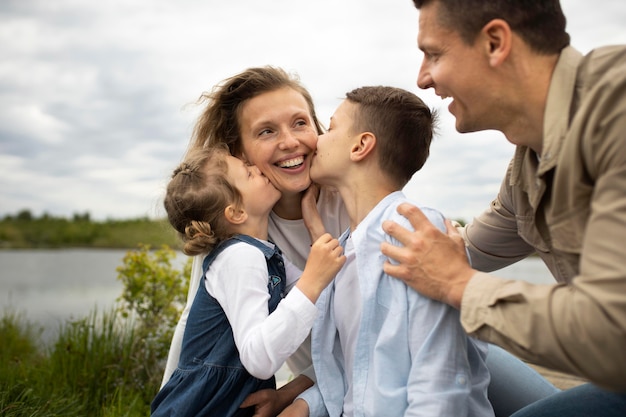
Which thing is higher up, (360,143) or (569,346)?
(360,143)

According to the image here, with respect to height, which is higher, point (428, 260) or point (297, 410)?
point (428, 260)

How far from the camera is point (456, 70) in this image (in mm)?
2100

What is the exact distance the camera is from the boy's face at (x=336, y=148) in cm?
254

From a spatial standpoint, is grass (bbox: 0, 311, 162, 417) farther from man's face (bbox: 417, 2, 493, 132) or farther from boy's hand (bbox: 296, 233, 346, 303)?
man's face (bbox: 417, 2, 493, 132)

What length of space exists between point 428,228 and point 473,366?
611 millimetres

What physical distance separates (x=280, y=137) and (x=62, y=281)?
15.8 m

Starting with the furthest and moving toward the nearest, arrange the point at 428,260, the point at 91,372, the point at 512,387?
the point at 91,372, the point at 512,387, the point at 428,260

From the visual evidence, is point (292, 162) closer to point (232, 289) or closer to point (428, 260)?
point (232, 289)

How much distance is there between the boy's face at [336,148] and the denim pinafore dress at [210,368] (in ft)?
1.31

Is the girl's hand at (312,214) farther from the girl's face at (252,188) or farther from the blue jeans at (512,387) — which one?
the blue jeans at (512,387)

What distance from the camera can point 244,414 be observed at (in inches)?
102

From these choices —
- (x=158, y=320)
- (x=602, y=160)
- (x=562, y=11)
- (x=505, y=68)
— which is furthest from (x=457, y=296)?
(x=158, y=320)

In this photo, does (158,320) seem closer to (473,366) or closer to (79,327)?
(79,327)

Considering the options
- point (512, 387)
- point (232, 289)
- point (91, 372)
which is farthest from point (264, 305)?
point (91, 372)
